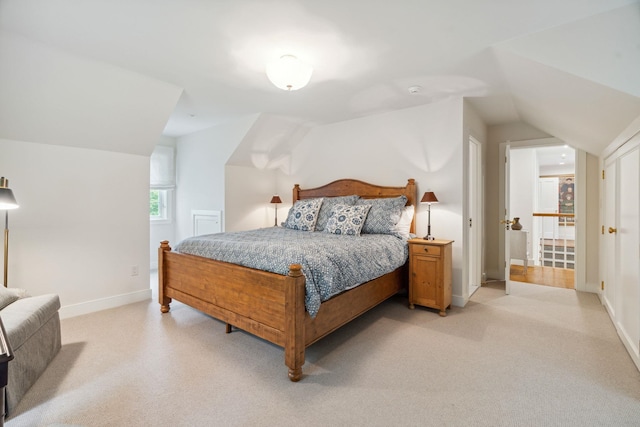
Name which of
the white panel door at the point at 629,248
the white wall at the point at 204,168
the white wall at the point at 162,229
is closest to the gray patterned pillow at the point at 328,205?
the white wall at the point at 204,168

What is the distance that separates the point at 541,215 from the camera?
5.66 metres

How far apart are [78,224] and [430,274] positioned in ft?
11.9

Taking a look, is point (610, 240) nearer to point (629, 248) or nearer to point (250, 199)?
point (629, 248)

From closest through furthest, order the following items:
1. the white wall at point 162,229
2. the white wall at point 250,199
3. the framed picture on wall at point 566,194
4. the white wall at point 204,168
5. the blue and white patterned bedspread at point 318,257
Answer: the blue and white patterned bedspread at point 318,257, the white wall at point 204,168, the white wall at point 250,199, the white wall at point 162,229, the framed picture on wall at point 566,194

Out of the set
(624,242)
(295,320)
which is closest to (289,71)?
(295,320)

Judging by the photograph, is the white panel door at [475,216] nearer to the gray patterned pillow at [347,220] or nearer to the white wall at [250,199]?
the gray patterned pillow at [347,220]

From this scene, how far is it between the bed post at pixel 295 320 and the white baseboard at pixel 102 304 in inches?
96.4

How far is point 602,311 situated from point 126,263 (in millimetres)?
5148

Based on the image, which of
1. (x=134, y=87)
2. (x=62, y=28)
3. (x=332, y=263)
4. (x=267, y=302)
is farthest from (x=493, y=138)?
(x=62, y=28)

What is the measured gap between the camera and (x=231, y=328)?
2.67 meters

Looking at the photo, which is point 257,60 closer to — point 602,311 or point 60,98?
point 60,98

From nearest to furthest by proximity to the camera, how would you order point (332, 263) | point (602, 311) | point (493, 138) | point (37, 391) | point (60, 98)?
→ point (37, 391), point (332, 263), point (60, 98), point (602, 311), point (493, 138)

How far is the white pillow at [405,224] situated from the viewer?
332 cm

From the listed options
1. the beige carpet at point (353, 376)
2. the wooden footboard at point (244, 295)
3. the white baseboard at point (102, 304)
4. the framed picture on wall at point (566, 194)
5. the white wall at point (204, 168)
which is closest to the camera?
the beige carpet at point (353, 376)
